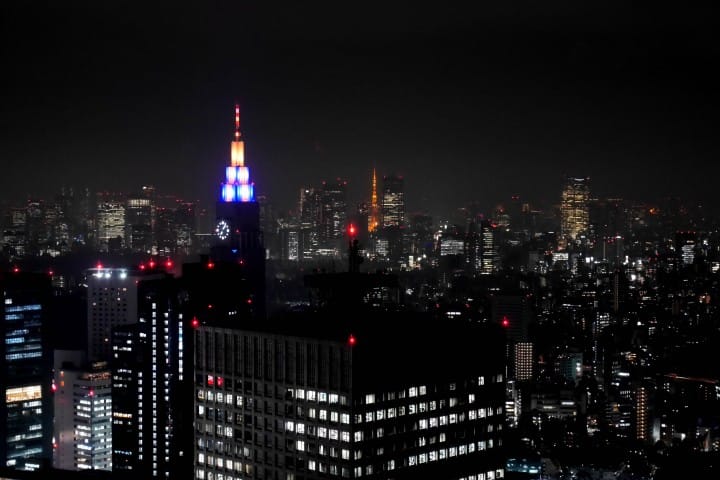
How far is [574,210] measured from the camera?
927 inches

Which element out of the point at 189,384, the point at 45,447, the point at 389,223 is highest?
the point at 389,223

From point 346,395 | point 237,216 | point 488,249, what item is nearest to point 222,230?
point 237,216

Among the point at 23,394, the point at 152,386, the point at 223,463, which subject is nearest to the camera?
the point at 223,463

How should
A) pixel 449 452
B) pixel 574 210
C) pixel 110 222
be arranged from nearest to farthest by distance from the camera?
pixel 449 452 → pixel 110 222 → pixel 574 210

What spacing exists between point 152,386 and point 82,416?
233 centimetres

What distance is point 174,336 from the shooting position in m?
→ 17.6

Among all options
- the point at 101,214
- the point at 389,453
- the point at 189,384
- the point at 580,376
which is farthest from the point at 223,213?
the point at 389,453

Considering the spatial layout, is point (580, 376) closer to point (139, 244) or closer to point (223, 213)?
point (223, 213)

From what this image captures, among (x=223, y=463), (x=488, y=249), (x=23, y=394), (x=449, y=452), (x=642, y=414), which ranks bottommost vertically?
(x=642, y=414)

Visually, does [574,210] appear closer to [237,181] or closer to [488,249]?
[488,249]

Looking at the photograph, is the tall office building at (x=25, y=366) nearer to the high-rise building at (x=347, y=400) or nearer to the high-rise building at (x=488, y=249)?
the high-rise building at (x=347, y=400)

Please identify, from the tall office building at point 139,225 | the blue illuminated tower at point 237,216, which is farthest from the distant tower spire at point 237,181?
the tall office building at point 139,225

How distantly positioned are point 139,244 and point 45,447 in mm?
4282

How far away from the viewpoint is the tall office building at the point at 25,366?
62.2ft
